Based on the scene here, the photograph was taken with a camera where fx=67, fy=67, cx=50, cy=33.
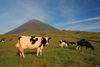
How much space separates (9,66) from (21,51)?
2.85 metres

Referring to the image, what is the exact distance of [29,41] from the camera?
9477mm

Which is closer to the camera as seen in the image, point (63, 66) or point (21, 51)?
point (63, 66)

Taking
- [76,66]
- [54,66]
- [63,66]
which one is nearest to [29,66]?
[54,66]

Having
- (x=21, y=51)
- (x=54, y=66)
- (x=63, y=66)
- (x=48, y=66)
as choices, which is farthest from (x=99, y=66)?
(x=21, y=51)

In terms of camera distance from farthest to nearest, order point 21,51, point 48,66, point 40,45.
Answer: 1. point 40,45
2. point 21,51
3. point 48,66

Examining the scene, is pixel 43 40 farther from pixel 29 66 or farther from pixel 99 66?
pixel 99 66

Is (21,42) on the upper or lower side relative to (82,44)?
upper

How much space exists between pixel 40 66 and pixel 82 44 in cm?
1284

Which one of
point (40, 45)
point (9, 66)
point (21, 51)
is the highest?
point (40, 45)

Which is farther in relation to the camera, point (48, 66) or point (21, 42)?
point (21, 42)

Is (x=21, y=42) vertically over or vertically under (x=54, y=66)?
over

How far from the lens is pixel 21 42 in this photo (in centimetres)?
926

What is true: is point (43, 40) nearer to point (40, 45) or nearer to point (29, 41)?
point (40, 45)

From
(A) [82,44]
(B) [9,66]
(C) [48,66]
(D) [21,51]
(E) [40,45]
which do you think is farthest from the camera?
(A) [82,44]
